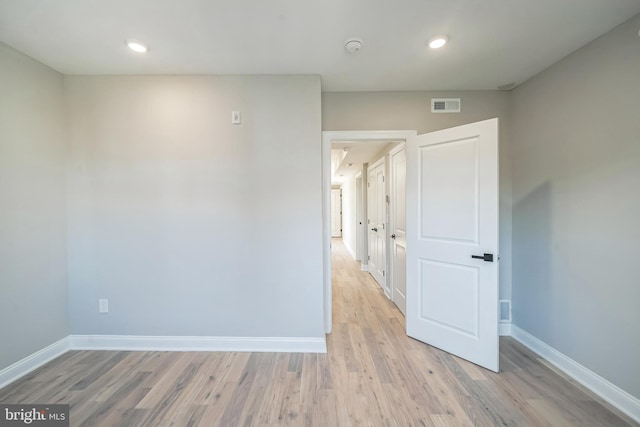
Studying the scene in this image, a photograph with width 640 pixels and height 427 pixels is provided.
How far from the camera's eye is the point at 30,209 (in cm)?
196

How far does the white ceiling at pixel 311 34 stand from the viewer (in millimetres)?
1472

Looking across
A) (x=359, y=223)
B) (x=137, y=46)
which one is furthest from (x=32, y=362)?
(x=359, y=223)

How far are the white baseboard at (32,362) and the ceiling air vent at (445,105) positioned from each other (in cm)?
427

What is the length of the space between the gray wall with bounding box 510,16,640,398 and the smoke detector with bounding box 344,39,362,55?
1748 mm

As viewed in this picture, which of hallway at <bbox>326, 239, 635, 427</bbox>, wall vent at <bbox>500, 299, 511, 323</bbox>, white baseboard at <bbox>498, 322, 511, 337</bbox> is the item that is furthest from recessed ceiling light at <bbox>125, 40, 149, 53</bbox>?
white baseboard at <bbox>498, 322, 511, 337</bbox>

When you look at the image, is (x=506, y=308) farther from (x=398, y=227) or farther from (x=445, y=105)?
(x=445, y=105)

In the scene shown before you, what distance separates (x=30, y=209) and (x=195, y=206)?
1.25 meters

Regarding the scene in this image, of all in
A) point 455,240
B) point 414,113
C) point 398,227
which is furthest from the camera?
point 398,227

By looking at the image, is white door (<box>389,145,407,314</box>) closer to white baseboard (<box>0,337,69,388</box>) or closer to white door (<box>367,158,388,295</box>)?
white door (<box>367,158,388,295</box>)

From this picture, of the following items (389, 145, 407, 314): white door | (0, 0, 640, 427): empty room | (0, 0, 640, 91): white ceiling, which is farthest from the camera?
(389, 145, 407, 314): white door

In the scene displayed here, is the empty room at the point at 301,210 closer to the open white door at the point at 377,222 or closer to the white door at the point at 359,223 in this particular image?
the open white door at the point at 377,222

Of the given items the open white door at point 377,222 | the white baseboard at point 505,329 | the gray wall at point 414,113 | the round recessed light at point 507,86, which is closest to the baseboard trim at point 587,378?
the white baseboard at point 505,329

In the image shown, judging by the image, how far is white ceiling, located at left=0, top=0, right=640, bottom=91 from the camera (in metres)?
1.47

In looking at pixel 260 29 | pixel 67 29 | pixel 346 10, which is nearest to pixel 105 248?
pixel 67 29
